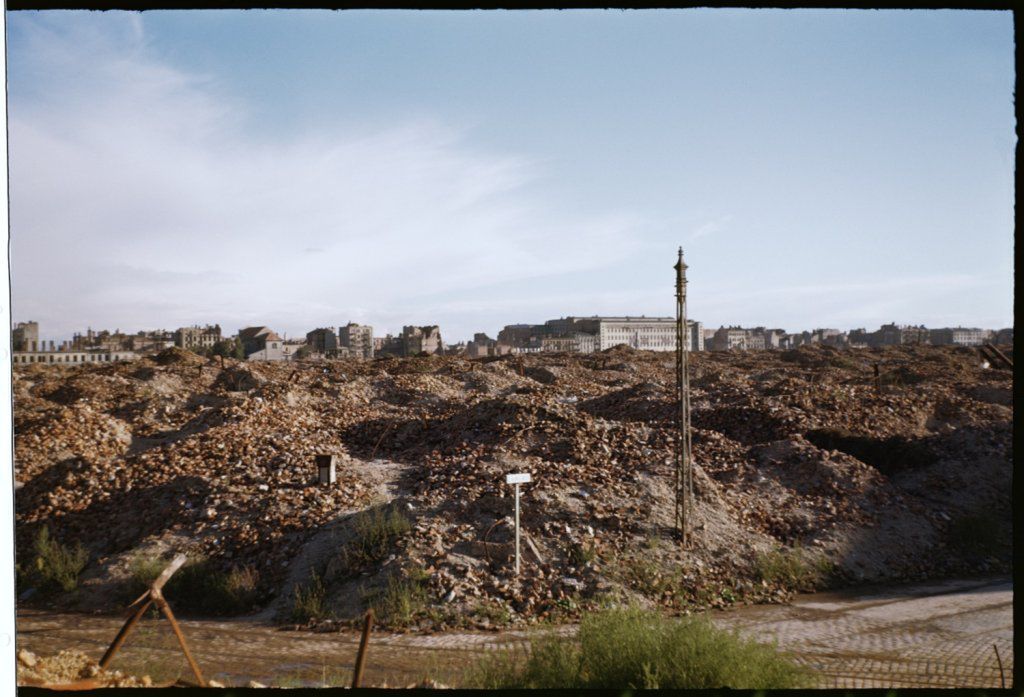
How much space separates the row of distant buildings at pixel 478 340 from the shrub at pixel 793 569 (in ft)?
146

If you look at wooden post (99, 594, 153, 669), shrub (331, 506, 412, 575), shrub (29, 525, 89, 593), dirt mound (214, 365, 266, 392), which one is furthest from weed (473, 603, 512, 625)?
dirt mound (214, 365, 266, 392)

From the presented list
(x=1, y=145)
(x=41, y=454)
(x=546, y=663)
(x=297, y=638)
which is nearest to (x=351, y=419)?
(x=41, y=454)

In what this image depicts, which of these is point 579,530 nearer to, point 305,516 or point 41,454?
point 305,516

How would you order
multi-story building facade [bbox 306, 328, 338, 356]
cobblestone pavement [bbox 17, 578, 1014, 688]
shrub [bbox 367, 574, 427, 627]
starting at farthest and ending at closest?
multi-story building facade [bbox 306, 328, 338, 356] < shrub [bbox 367, 574, 427, 627] < cobblestone pavement [bbox 17, 578, 1014, 688]

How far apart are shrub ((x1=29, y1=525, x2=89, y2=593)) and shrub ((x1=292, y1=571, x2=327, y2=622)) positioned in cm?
336

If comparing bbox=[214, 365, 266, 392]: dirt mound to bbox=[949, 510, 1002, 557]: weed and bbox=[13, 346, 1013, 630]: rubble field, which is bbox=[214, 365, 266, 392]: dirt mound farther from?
bbox=[949, 510, 1002, 557]: weed

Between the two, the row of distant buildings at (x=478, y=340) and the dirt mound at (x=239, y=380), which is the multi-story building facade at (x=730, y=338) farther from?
the dirt mound at (x=239, y=380)

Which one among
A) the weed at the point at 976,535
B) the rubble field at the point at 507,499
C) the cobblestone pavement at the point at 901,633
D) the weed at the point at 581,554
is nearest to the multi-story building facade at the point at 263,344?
the rubble field at the point at 507,499

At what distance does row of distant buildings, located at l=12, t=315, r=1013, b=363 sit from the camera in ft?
247

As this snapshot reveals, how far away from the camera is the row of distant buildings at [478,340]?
7519 centimetres

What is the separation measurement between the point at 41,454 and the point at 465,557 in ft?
37.5

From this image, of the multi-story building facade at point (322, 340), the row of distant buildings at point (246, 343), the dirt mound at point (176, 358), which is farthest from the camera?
the multi-story building facade at point (322, 340)

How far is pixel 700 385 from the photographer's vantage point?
1108 inches

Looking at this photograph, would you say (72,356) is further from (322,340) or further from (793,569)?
(793,569)
